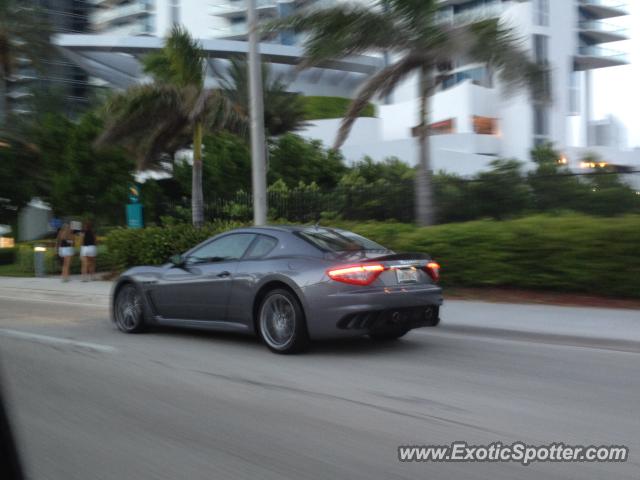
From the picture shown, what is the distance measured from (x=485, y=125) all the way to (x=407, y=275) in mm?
44675

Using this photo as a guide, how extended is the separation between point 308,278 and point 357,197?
366 inches

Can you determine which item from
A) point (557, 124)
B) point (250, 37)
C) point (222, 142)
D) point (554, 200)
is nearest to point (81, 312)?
point (250, 37)

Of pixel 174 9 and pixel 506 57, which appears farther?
pixel 174 9

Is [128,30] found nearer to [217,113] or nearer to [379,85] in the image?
[217,113]

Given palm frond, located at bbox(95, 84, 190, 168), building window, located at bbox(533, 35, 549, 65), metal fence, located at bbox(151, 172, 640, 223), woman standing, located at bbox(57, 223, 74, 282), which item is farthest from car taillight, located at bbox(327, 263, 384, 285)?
building window, located at bbox(533, 35, 549, 65)

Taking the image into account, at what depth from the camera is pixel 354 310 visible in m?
7.43

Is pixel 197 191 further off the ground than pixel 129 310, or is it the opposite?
pixel 197 191

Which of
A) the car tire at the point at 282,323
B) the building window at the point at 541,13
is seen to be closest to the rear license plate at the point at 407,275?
the car tire at the point at 282,323

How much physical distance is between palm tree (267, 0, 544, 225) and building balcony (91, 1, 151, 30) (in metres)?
67.4

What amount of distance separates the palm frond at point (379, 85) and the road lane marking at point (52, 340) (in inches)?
294

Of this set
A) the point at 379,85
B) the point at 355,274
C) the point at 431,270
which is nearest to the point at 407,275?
the point at 431,270

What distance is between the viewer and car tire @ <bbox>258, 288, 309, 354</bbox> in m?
7.72

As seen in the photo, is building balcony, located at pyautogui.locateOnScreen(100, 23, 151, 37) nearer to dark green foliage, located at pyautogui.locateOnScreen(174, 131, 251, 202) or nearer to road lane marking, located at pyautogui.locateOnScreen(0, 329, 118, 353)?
dark green foliage, located at pyautogui.locateOnScreen(174, 131, 251, 202)

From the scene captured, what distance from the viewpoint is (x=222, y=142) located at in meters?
29.6
